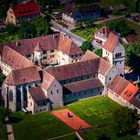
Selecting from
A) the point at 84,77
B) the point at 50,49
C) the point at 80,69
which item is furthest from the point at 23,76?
the point at 50,49

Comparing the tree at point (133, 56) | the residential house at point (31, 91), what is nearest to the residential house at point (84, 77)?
the residential house at point (31, 91)

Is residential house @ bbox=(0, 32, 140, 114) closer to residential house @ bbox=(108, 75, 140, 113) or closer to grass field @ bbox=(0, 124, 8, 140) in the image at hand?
residential house @ bbox=(108, 75, 140, 113)

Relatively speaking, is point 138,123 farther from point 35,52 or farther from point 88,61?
point 35,52

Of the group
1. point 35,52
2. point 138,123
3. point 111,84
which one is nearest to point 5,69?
point 35,52

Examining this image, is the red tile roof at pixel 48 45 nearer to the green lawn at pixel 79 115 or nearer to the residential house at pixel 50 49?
the residential house at pixel 50 49

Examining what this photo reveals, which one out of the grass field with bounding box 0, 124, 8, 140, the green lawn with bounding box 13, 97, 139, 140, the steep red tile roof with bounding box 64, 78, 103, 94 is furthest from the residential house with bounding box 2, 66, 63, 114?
the grass field with bounding box 0, 124, 8, 140

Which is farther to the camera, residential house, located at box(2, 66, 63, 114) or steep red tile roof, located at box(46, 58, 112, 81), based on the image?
steep red tile roof, located at box(46, 58, 112, 81)
